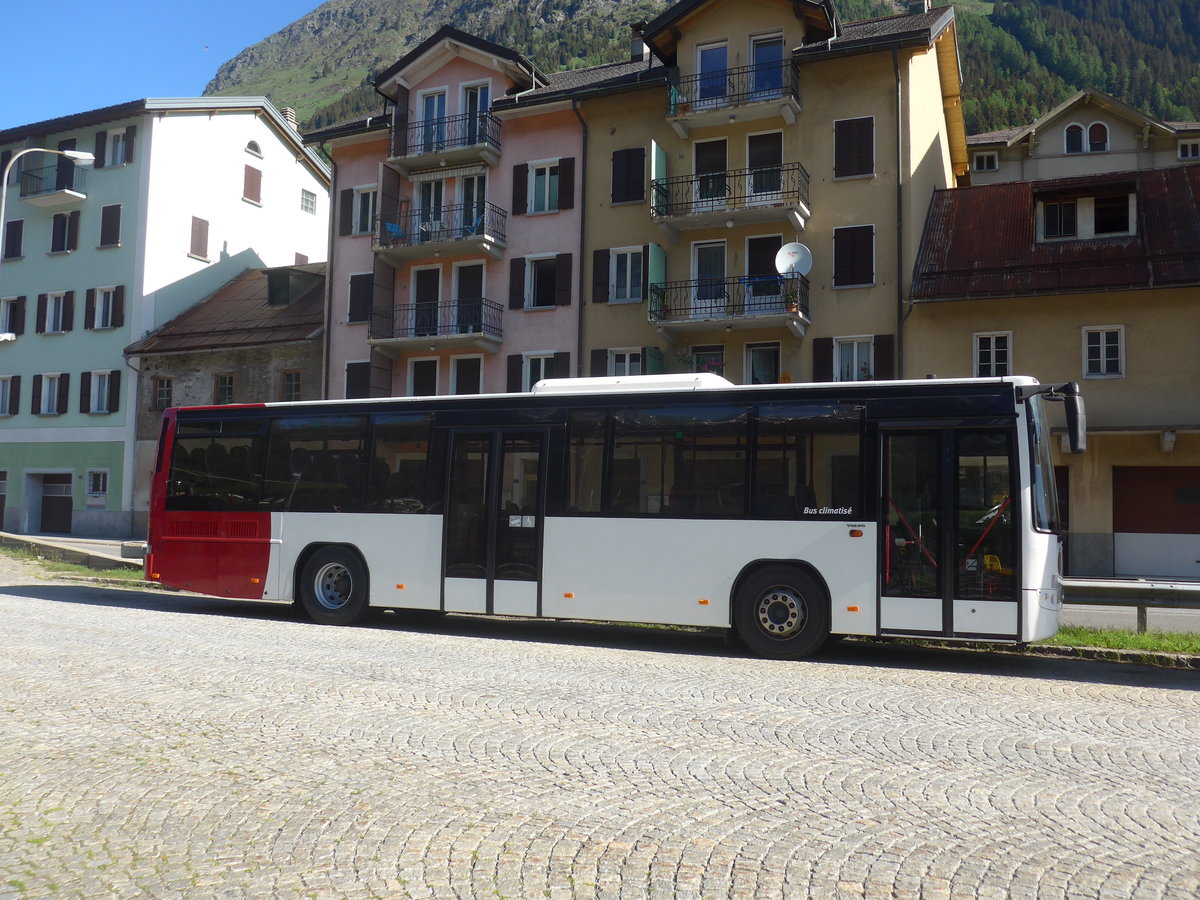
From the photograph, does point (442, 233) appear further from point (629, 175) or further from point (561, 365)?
point (629, 175)

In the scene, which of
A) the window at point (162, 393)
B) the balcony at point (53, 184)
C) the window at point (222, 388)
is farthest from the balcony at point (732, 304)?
the balcony at point (53, 184)

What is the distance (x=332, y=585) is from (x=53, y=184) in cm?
3486

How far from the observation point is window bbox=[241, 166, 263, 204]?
44.8m

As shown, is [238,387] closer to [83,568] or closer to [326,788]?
[83,568]

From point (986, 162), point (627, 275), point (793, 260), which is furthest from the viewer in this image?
point (986, 162)

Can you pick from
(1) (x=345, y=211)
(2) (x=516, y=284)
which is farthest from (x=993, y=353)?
(1) (x=345, y=211)

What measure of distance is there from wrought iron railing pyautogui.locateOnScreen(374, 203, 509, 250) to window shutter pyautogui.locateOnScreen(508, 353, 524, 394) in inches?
146

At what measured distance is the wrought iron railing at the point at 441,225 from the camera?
33.6m

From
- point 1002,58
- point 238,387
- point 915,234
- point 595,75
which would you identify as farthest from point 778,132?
point 1002,58

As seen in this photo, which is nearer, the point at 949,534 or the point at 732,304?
the point at 949,534

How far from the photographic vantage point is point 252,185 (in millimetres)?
45219

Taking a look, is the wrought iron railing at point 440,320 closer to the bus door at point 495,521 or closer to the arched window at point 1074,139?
the bus door at point 495,521

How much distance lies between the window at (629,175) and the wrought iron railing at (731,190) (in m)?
1.14

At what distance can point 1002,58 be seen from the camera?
12638 cm
